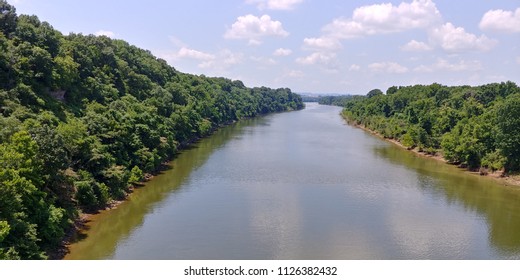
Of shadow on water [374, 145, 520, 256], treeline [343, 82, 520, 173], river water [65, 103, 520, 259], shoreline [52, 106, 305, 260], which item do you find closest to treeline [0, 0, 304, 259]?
shoreline [52, 106, 305, 260]

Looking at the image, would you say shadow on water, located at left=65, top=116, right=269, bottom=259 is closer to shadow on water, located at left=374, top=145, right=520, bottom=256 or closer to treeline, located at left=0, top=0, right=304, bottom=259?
treeline, located at left=0, top=0, right=304, bottom=259

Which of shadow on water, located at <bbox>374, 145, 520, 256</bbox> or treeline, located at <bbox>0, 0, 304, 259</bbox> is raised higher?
treeline, located at <bbox>0, 0, 304, 259</bbox>

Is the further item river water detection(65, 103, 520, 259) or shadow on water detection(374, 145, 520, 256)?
shadow on water detection(374, 145, 520, 256)

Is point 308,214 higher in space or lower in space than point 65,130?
lower

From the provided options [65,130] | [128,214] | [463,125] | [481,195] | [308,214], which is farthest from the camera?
[463,125]

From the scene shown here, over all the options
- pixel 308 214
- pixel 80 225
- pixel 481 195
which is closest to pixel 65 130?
pixel 80 225

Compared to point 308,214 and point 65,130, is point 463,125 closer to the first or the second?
point 308,214

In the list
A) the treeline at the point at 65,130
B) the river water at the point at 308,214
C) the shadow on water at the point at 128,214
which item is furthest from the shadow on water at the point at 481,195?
the treeline at the point at 65,130

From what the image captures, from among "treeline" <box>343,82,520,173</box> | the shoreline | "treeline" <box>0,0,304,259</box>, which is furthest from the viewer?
"treeline" <box>343,82,520,173</box>

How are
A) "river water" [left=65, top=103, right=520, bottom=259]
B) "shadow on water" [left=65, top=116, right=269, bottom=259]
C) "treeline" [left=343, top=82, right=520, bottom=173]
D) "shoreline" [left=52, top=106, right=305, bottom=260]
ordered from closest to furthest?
"shoreline" [left=52, top=106, right=305, bottom=260], "shadow on water" [left=65, top=116, right=269, bottom=259], "river water" [left=65, top=103, right=520, bottom=259], "treeline" [left=343, top=82, right=520, bottom=173]
